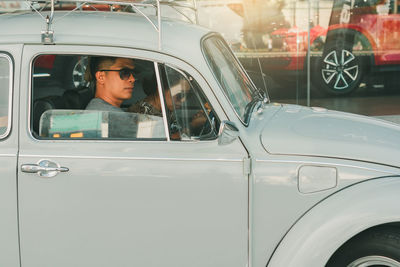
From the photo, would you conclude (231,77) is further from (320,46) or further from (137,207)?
(320,46)

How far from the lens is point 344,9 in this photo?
11.4 metres

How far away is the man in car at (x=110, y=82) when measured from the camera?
12.3 feet

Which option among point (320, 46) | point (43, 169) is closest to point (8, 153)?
point (43, 169)

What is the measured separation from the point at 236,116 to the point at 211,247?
2.39ft

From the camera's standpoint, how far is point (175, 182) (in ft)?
11.3

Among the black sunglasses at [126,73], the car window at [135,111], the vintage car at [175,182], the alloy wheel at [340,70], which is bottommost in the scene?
the vintage car at [175,182]

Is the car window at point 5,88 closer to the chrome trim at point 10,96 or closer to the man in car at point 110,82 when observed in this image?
the chrome trim at point 10,96

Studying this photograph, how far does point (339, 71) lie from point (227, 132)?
8.83 metres

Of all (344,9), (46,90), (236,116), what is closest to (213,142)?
(236,116)

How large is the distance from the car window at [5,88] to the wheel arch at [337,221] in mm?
1654

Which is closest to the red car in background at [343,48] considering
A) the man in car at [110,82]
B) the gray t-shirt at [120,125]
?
the man in car at [110,82]

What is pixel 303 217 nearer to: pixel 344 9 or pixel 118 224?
pixel 118 224

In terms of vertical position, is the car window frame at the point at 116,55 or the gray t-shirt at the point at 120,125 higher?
the car window frame at the point at 116,55

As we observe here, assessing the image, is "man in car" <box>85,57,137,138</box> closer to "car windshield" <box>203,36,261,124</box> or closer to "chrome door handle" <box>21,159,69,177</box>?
"chrome door handle" <box>21,159,69,177</box>
